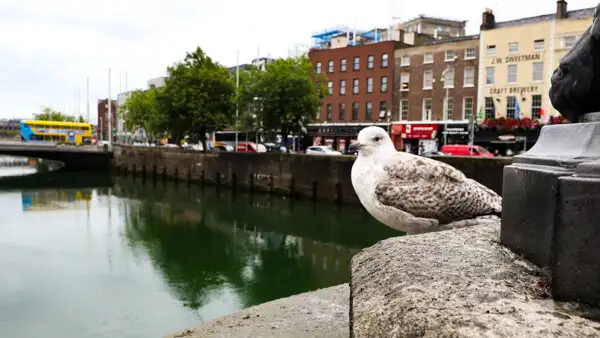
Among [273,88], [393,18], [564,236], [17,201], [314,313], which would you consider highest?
[393,18]

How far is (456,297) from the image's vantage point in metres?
1.73

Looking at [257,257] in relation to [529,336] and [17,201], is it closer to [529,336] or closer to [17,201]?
[529,336]

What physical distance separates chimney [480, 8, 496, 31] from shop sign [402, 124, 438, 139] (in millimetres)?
8848

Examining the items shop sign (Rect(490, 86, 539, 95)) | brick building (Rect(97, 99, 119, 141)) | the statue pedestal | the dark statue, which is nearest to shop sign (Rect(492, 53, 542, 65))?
shop sign (Rect(490, 86, 539, 95))

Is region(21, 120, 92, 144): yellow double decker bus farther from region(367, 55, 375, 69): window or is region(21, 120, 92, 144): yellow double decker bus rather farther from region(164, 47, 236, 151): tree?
region(367, 55, 375, 69): window

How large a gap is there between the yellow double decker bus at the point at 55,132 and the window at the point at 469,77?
150 ft

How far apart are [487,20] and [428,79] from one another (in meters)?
6.71

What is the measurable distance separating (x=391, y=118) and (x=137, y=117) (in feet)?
111

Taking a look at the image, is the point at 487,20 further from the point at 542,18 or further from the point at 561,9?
the point at 561,9

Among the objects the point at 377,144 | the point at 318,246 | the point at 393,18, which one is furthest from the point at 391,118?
the point at 377,144

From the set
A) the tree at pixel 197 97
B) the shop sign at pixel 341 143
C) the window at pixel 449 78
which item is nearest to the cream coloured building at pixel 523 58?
→ the window at pixel 449 78

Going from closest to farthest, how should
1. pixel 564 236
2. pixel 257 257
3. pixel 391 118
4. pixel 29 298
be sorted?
pixel 564 236 < pixel 29 298 < pixel 257 257 < pixel 391 118

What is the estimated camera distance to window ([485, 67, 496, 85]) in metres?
37.9

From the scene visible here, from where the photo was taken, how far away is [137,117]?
2399 inches
